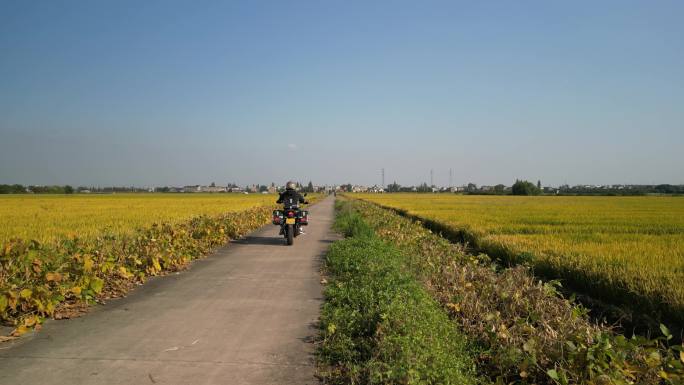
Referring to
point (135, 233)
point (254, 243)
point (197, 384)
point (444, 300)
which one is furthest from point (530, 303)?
point (254, 243)

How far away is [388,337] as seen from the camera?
425 cm

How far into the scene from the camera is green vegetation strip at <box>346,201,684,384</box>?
3756 mm

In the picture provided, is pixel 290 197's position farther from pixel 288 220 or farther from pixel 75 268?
pixel 75 268

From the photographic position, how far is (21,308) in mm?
5434

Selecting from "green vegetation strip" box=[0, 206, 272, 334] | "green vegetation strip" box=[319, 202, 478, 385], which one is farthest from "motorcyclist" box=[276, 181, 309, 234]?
"green vegetation strip" box=[319, 202, 478, 385]

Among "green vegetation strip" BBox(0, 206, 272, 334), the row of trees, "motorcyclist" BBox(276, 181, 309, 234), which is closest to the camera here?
"green vegetation strip" BBox(0, 206, 272, 334)

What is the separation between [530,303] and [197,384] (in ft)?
14.3

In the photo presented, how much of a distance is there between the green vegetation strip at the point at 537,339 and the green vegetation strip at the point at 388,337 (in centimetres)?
30

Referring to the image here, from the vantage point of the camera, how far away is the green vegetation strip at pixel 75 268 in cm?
530

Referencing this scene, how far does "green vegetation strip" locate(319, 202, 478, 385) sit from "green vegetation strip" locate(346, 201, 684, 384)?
0.99ft

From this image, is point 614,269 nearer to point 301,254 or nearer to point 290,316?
point 290,316

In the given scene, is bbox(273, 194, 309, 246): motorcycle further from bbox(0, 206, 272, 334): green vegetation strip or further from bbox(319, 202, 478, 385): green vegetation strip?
bbox(319, 202, 478, 385): green vegetation strip

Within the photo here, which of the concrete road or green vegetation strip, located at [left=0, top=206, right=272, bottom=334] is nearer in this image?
the concrete road

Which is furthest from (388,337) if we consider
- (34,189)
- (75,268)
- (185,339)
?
(34,189)
